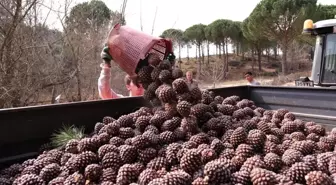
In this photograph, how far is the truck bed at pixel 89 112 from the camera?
179 centimetres

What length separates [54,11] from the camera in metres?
7.48

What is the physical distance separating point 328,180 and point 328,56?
4033 millimetres

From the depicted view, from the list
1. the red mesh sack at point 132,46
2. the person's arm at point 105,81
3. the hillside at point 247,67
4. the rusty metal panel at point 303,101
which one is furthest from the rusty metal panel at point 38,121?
the hillside at point 247,67

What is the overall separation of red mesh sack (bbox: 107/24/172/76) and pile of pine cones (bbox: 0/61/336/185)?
24 cm

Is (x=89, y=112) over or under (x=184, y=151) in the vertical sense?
over

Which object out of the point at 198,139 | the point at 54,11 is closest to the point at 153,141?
the point at 198,139

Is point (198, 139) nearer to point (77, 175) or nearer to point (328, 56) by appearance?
point (77, 175)

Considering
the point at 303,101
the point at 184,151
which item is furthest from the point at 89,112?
the point at 303,101

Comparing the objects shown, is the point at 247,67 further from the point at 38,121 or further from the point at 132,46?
the point at 38,121

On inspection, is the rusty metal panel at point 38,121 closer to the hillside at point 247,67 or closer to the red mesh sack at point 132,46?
the red mesh sack at point 132,46

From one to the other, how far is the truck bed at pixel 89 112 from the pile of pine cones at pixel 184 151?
175mm

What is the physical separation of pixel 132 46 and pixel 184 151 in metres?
1.10

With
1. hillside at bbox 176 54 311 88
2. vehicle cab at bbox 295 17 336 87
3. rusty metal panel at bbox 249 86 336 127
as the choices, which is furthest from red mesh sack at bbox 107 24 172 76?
hillside at bbox 176 54 311 88

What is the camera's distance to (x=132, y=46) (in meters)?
2.34
